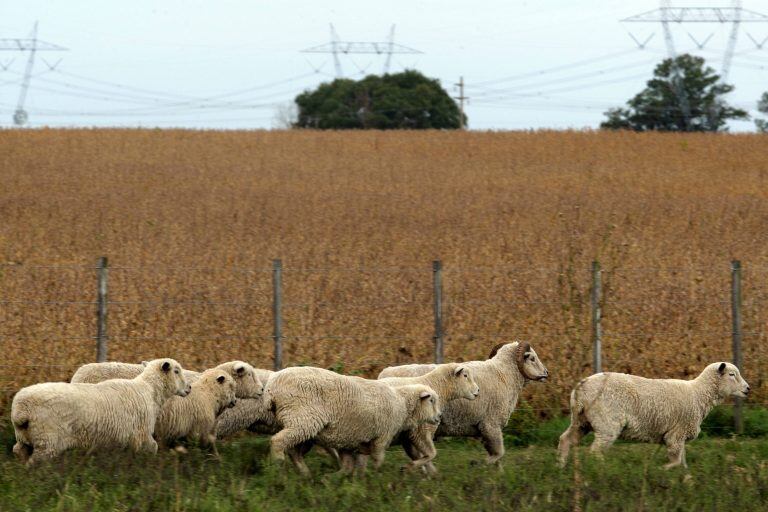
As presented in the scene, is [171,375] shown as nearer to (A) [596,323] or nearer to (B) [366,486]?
(B) [366,486]


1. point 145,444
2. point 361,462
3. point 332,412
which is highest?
point 332,412

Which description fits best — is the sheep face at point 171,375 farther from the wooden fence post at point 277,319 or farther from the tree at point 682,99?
the tree at point 682,99

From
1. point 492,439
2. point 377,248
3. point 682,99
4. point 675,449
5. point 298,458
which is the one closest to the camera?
point 298,458

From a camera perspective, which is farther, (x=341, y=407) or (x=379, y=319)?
(x=379, y=319)

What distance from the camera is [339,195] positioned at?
97.6ft

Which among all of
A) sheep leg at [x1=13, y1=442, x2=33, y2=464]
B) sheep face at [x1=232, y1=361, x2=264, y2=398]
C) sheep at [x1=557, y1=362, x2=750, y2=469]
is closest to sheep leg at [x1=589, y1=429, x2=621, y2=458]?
sheep at [x1=557, y1=362, x2=750, y2=469]

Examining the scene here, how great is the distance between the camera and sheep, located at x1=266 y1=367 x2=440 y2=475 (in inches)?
390

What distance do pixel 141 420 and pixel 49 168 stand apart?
24307 mm

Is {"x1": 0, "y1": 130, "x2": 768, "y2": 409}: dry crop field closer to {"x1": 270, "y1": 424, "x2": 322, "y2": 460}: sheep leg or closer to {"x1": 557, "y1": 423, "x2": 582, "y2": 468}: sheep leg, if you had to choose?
{"x1": 557, "y1": 423, "x2": 582, "y2": 468}: sheep leg

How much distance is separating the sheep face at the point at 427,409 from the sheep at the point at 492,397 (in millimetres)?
508

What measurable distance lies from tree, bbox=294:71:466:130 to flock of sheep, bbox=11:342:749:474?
53.0 m

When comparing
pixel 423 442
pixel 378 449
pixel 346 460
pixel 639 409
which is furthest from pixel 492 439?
pixel 346 460

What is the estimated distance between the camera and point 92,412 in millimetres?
9641

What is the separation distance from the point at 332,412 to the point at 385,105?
5524 cm
